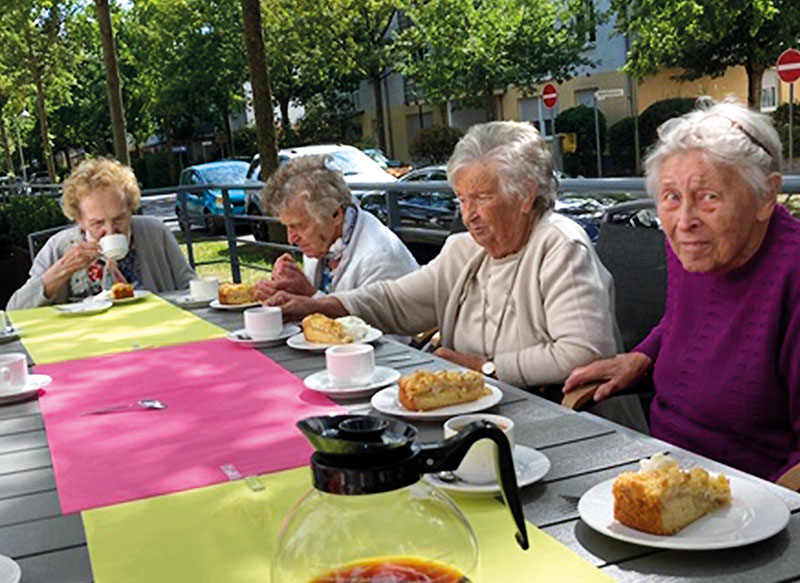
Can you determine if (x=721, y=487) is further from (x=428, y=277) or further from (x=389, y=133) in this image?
(x=389, y=133)

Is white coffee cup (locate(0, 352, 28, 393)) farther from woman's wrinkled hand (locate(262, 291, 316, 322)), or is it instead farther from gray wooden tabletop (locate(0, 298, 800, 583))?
woman's wrinkled hand (locate(262, 291, 316, 322))

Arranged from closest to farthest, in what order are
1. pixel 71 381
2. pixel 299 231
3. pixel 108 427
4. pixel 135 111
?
pixel 108 427
pixel 71 381
pixel 299 231
pixel 135 111

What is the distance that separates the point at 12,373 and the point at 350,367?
86cm

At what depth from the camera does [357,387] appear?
6.98ft

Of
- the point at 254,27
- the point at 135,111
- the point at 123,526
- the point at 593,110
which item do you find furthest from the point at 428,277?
the point at 135,111

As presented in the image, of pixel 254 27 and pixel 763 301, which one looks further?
pixel 254 27

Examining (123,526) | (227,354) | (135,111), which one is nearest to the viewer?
(123,526)

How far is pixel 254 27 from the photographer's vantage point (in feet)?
24.7

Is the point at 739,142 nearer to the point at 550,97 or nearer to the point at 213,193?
the point at 213,193

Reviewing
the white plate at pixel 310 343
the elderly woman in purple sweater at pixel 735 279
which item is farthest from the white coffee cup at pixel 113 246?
the elderly woman in purple sweater at pixel 735 279

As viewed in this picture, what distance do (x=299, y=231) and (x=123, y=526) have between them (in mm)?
2195

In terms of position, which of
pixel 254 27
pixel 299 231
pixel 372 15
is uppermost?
pixel 372 15

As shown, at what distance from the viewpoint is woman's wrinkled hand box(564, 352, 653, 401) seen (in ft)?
8.01

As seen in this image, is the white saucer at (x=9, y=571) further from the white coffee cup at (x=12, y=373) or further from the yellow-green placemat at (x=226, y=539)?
the white coffee cup at (x=12, y=373)
